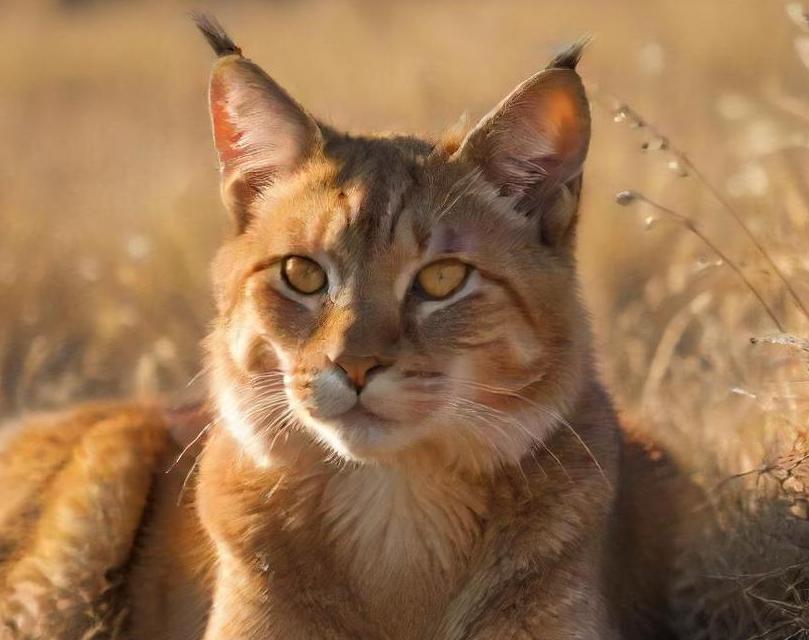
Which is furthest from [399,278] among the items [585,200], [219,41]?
[585,200]

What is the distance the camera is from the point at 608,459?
3.94m

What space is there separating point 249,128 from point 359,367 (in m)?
0.94

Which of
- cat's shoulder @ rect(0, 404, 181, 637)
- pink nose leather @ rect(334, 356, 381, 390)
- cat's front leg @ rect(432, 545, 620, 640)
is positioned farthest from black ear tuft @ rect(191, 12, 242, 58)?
cat's front leg @ rect(432, 545, 620, 640)

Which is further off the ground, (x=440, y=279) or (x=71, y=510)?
(x=440, y=279)

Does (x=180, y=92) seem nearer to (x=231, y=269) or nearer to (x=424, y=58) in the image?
(x=424, y=58)

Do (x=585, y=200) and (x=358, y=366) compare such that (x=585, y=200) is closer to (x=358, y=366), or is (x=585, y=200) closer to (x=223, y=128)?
(x=223, y=128)

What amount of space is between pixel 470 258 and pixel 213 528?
3.58 feet

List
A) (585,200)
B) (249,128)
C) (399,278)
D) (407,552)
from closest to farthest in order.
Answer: (399,278), (407,552), (249,128), (585,200)

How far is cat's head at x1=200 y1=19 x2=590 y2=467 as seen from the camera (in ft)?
11.4

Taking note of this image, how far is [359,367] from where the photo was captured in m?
3.38

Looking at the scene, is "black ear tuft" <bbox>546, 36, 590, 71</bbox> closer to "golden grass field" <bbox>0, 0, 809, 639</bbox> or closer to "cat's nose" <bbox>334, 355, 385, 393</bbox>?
"golden grass field" <bbox>0, 0, 809, 639</bbox>

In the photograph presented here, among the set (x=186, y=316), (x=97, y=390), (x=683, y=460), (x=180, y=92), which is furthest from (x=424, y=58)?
(x=683, y=460)

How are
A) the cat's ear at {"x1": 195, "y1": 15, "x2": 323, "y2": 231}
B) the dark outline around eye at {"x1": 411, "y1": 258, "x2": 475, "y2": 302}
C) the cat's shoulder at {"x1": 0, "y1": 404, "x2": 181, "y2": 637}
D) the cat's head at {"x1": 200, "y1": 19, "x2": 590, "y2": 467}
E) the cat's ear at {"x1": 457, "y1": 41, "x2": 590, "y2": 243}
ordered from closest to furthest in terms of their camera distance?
the cat's head at {"x1": 200, "y1": 19, "x2": 590, "y2": 467}, the dark outline around eye at {"x1": 411, "y1": 258, "x2": 475, "y2": 302}, the cat's ear at {"x1": 457, "y1": 41, "x2": 590, "y2": 243}, the cat's ear at {"x1": 195, "y1": 15, "x2": 323, "y2": 231}, the cat's shoulder at {"x1": 0, "y1": 404, "x2": 181, "y2": 637}

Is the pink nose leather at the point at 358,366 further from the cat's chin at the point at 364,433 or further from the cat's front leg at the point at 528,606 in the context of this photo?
the cat's front leg at the point at 528,606
